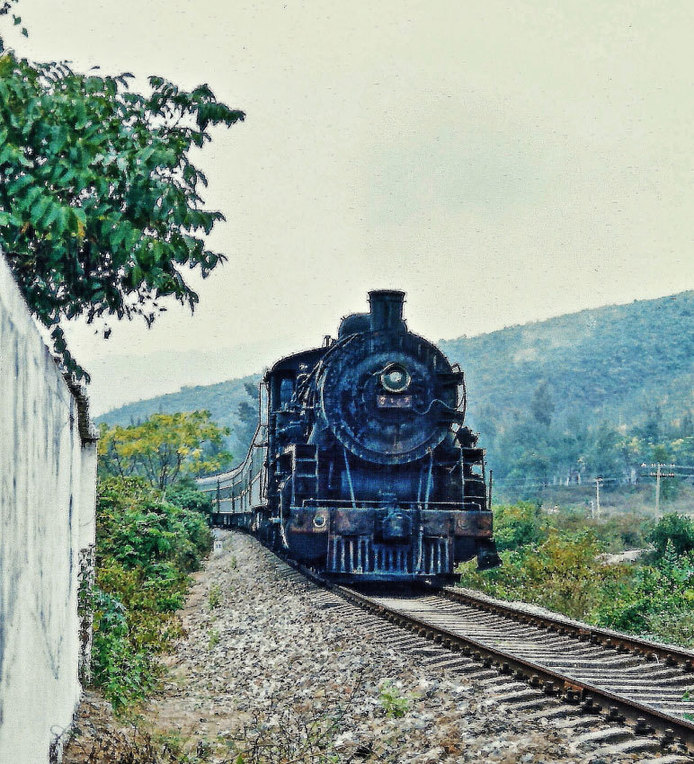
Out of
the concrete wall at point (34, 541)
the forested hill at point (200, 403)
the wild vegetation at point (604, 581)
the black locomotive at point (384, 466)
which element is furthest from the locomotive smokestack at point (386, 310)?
the forested hill at point (200, 403)

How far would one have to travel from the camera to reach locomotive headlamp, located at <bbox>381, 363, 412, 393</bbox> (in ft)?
46.0

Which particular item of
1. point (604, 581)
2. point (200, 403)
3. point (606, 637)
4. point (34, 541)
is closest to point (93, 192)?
point (34, 541)

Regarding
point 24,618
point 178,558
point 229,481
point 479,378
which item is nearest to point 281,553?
point 178,558

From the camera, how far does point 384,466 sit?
14.5 meters

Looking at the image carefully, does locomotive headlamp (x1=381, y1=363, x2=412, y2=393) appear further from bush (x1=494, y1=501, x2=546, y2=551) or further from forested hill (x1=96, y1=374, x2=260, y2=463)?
forested hill (x1=96, y1=374, x2=260, y2=463)

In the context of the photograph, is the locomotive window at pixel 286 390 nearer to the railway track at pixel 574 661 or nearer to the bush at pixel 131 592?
the bush at pixel 131 592

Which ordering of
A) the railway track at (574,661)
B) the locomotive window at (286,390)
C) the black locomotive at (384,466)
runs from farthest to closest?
1. the locomotive window at (286,390)
2. the black locomotive at (384,466)
3. the railway track at (574,661)

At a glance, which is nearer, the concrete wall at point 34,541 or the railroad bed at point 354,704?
the concrete wall at point 34,541

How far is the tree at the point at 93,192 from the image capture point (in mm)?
7113

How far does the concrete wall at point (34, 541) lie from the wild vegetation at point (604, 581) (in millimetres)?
6695

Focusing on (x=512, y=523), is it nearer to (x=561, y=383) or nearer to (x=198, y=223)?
(x=198, y=223)

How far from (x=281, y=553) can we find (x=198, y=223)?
1162cm

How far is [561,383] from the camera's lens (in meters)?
96.0

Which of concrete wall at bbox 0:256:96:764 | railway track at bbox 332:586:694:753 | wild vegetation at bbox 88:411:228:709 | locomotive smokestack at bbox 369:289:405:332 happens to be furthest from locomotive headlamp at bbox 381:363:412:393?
concrete wall at bbox 0:256:96:764
